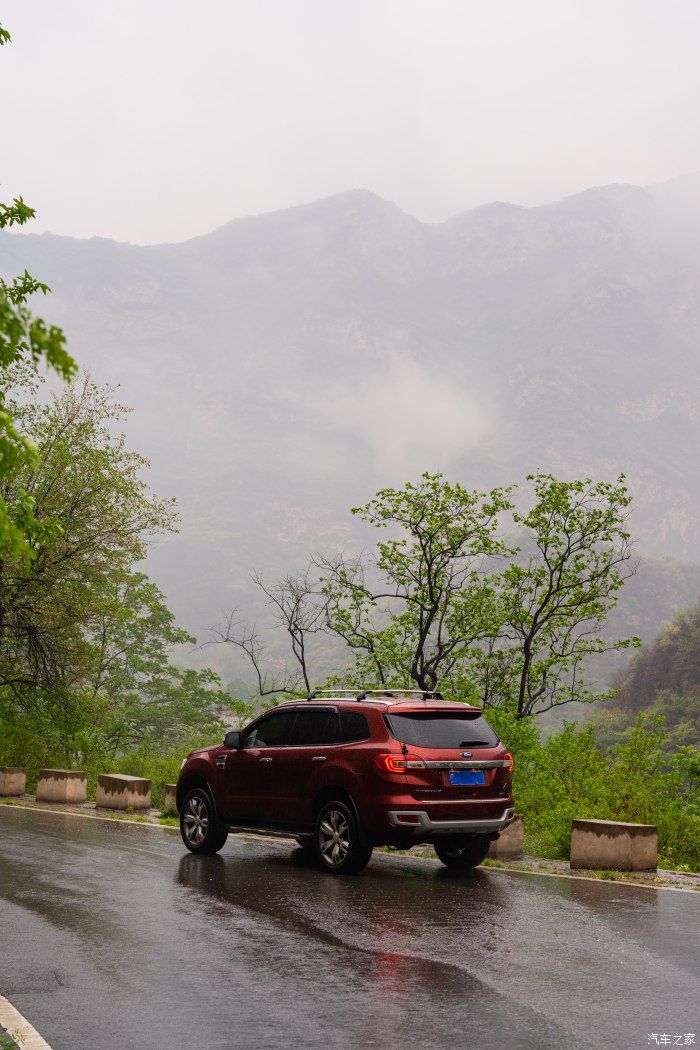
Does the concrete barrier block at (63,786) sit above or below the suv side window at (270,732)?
below

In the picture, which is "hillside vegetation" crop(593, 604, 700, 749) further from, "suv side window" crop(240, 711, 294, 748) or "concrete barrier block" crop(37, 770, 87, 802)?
"suv side window" crop(240, 711, 294, 748)

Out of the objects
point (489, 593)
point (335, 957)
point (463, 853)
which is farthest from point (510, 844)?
point (489, 593)

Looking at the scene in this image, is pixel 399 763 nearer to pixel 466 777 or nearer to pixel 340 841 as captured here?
pixel 466 777

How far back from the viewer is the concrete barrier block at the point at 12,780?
22.0m

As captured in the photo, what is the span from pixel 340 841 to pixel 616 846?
3067mm

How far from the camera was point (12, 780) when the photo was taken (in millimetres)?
22047

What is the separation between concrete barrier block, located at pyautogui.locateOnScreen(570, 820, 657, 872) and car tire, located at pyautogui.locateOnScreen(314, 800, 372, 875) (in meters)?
2.57

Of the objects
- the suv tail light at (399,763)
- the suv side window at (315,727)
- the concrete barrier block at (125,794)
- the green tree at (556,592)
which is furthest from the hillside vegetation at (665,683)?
the suv tail light at (399,763)

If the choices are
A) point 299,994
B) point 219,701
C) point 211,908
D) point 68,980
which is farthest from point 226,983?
point 219,701

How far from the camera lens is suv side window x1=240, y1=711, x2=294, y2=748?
42.1 ft

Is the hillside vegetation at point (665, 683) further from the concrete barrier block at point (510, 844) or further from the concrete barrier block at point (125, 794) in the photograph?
the concrete barrier block at point (510, 844)

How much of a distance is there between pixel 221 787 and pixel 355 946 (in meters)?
5.41

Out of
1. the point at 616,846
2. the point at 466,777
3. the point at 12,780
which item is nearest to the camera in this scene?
the point at 466,777

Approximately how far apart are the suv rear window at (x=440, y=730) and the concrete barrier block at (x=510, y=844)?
2184 millimetres
